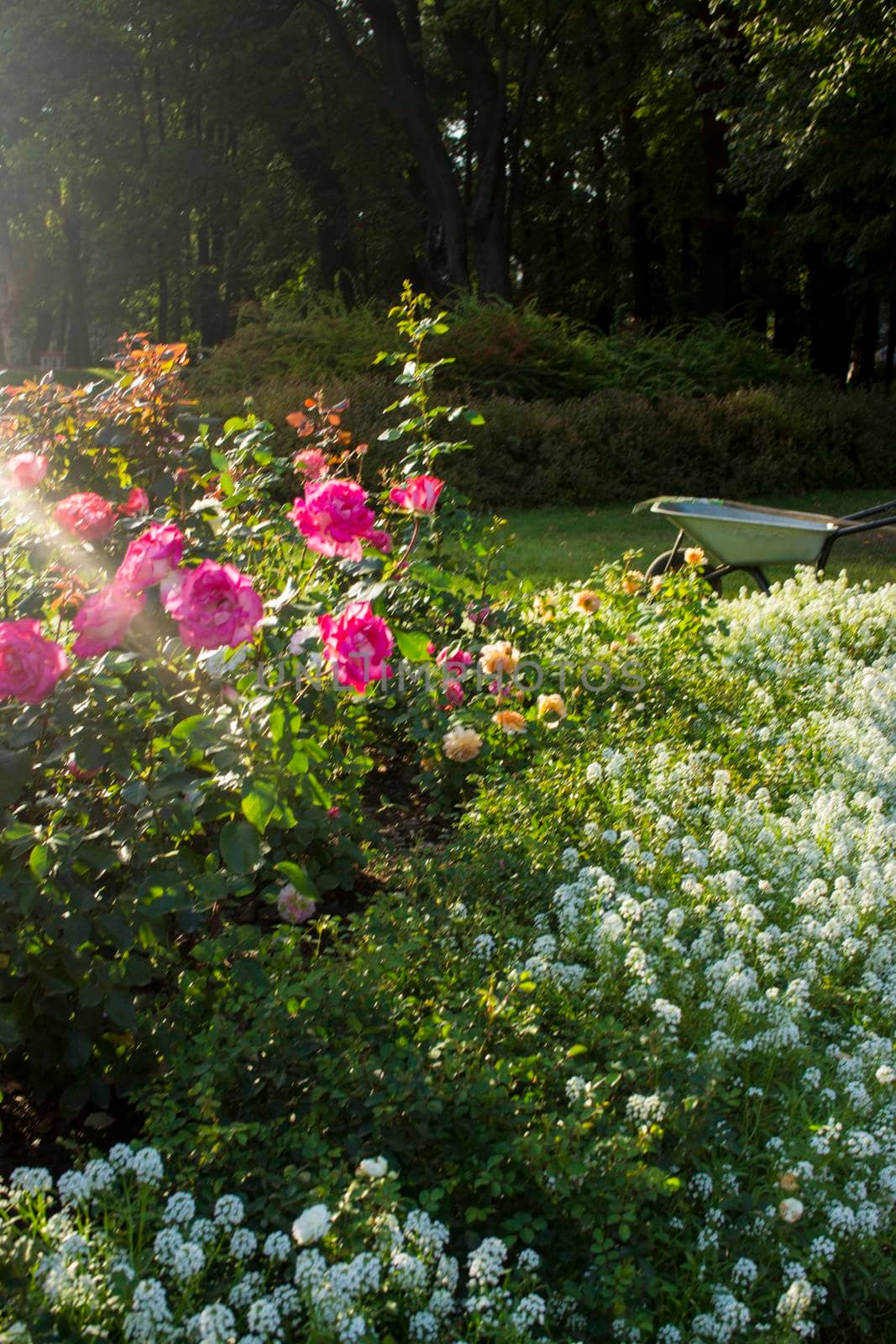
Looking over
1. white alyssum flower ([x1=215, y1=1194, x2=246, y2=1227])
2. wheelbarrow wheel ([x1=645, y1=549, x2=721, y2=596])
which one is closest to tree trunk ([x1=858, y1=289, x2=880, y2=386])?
wheelbarrow wheel ([x1=645, y1=549, x2=721, y2=596])

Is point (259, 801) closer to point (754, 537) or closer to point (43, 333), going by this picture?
point (754, 537)

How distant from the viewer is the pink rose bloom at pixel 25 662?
1838 mm

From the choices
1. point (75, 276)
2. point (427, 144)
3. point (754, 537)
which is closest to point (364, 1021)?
point (754, 537)

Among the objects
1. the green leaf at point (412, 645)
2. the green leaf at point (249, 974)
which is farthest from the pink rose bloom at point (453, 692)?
the green leaf at point (412, 645)

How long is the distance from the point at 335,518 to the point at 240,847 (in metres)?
0.68

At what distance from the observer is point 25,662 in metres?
1.84

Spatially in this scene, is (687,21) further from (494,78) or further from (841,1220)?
(841,1220)

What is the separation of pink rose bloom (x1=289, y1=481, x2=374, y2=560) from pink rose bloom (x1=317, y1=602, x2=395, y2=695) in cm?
34

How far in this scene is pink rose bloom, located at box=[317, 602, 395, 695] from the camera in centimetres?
198

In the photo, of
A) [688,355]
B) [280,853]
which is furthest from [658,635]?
[688,355]

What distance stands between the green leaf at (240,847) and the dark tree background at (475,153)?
42.3 ft

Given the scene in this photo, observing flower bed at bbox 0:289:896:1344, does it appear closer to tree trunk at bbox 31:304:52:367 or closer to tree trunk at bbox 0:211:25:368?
tree trunk at bbox 0:211:25:368

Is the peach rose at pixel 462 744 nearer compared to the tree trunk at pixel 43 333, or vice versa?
the peach rose at pixel 462 744

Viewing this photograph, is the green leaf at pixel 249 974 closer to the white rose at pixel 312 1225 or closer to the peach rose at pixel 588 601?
the white rose at pixel 312 1225
